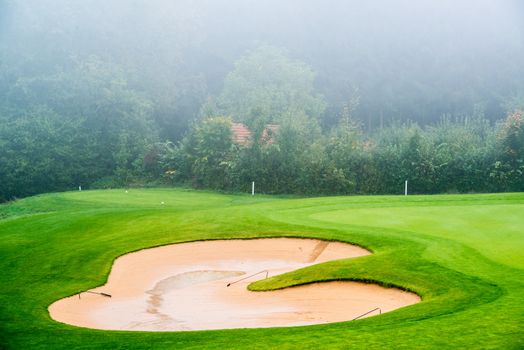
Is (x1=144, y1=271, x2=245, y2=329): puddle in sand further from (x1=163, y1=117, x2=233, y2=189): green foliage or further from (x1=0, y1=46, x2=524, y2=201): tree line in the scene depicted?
(x1=163, y1=117, x2=233, y2=189): green foliage

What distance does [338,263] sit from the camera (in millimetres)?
11328

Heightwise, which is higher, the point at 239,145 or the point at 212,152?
the point at 239,145

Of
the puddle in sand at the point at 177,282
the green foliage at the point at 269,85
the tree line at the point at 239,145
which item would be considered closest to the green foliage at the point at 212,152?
the tree line at the point at 239,145

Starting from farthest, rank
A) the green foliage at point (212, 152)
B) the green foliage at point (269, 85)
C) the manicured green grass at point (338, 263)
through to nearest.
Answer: the green foliage at point (269, 85), the green foliage at point (212, 152), the manicured green grass at point (338, 263)

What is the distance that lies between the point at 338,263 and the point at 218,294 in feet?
7.49

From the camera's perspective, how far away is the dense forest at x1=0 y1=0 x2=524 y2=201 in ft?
97.2

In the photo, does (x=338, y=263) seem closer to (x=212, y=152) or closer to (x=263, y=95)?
(x=212, y=152)

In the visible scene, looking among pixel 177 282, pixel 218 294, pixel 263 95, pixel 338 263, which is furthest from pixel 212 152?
pixel 218 294

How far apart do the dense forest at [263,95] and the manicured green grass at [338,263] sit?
10522mm

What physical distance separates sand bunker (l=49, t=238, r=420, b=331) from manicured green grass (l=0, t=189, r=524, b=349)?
335 millimetres

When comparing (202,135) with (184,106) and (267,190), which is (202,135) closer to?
(267,190)

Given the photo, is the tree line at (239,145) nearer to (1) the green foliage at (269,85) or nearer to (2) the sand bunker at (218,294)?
(1) the green foliage at (269,85)

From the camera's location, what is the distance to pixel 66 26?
54.5 m

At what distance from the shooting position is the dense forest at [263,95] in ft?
97.2
